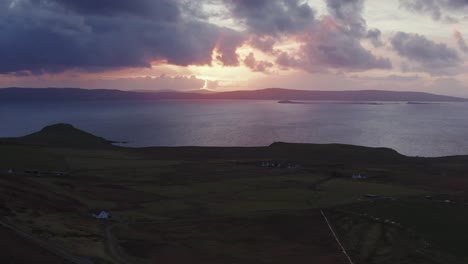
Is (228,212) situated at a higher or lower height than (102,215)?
lower

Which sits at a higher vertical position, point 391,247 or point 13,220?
point 13,220

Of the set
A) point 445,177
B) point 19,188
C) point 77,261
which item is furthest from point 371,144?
point 77,261

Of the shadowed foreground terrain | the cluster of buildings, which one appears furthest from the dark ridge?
the cluster of buildings

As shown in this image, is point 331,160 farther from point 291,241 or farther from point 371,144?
point 291,241

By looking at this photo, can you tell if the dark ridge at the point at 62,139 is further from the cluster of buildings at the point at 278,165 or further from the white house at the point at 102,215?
the white house at the point at 102,215

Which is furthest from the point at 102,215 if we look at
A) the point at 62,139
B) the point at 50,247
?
the point at 62,139

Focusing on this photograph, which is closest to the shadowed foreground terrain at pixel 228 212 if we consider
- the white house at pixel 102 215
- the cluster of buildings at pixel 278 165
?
the cluster of buildings at pixel 278 165

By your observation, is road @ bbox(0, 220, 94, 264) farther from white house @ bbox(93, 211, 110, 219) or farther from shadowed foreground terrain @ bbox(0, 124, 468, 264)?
white house @ bbox(93, 211, 110, 219)

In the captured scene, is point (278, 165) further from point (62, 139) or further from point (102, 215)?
point (62, 139)
